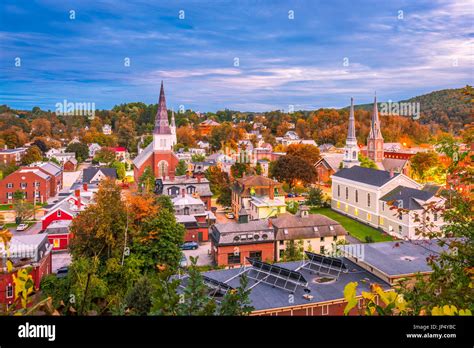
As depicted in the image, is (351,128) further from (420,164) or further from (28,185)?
(28,185)

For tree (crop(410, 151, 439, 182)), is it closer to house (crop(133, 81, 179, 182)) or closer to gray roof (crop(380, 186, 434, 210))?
gray roof (crop(380, 186, 434, 210))

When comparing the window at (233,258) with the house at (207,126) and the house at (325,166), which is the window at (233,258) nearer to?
the house at (325,166)

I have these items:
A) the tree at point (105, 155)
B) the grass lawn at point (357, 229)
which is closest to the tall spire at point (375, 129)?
the grass lawn at point (357, 229)

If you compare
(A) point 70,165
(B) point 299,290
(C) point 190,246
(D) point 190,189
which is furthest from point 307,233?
(A) point 70,165

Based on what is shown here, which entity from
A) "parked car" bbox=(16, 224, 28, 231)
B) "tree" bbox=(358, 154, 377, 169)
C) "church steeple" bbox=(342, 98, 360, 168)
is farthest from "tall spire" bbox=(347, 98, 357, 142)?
"parked car" bbox=(16, 224, 28, 231)
